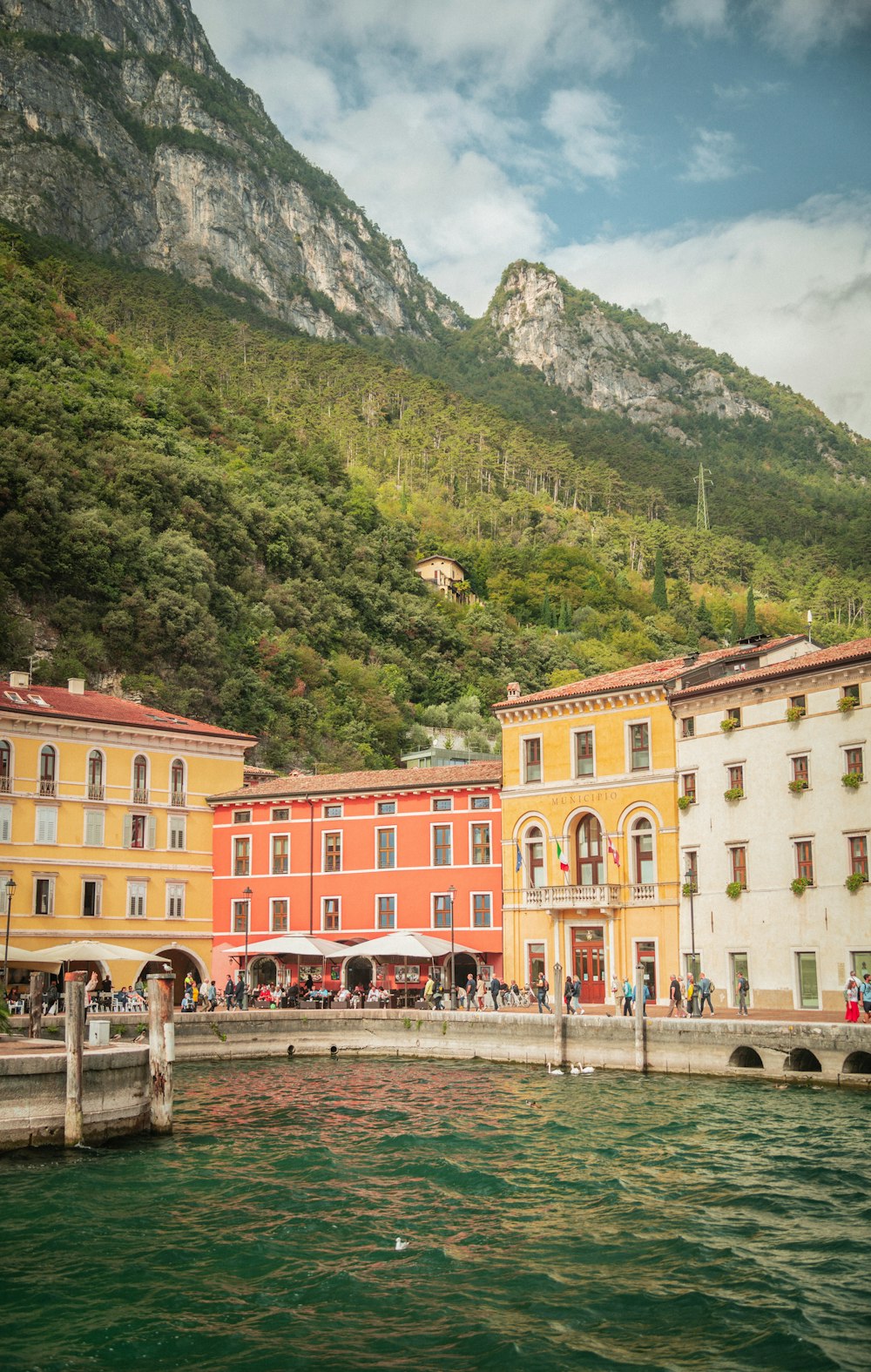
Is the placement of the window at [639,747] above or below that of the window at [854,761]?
above

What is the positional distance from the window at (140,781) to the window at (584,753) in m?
18.5

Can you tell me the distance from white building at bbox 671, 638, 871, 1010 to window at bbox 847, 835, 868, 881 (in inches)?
1.5

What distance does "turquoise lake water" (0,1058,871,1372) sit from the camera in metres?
14.0

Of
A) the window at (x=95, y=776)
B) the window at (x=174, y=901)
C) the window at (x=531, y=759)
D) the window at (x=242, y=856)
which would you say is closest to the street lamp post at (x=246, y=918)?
the window at (x=242, y=856)

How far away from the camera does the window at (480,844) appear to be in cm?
5166

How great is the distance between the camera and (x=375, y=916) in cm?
5353

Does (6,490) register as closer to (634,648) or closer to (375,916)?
(375,916)

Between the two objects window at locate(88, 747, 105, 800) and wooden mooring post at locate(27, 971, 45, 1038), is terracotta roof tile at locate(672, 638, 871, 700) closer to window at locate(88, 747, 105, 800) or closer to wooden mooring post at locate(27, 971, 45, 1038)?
window at locate(88, 747, 105, 800)

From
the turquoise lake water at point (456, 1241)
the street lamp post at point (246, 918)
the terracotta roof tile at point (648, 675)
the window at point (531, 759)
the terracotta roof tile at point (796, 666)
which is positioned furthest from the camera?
the window at point (531, 759)

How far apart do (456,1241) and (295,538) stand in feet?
283

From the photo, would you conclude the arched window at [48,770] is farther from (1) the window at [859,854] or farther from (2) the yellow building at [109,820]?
(1) the window at [859,854]

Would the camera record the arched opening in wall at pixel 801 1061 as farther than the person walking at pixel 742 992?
No

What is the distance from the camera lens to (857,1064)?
3195 cm

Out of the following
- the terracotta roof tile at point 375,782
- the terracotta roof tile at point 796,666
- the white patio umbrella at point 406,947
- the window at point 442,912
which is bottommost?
the white patio umbrella at point 406,947
